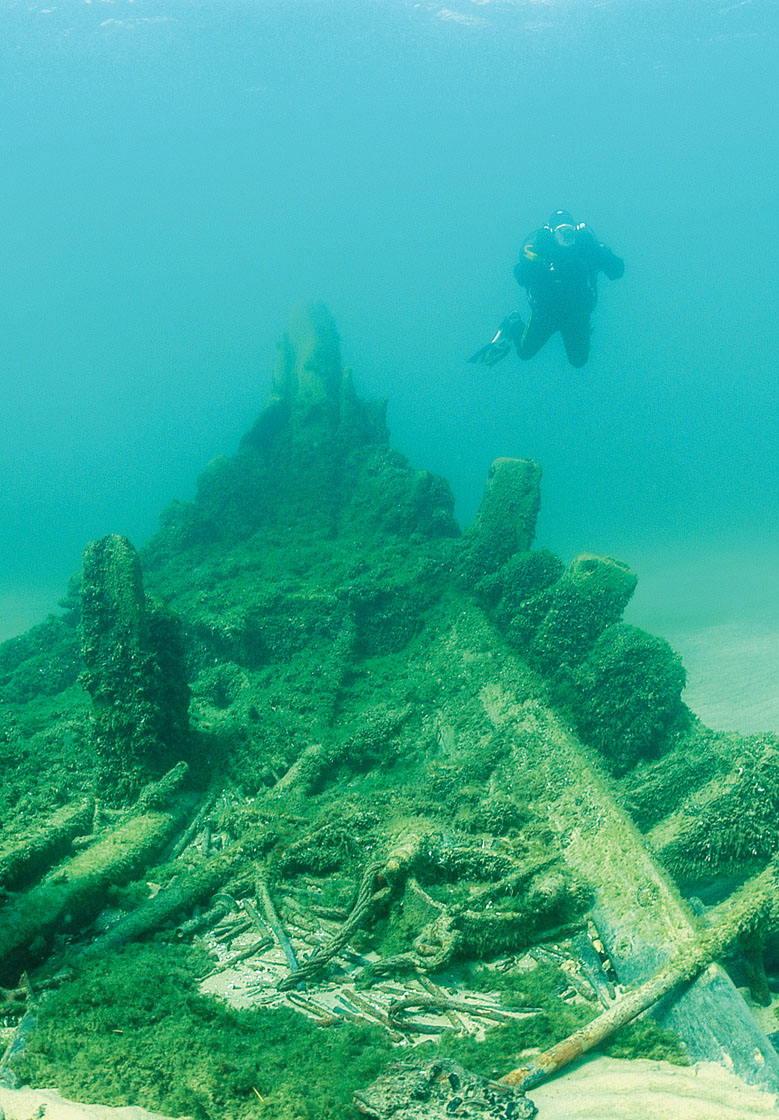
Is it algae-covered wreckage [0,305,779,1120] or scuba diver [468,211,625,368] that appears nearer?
algae-covered wreckage [0,305,779,1120]

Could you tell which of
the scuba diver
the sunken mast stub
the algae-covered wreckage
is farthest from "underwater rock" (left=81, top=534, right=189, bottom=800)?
the scuba diver

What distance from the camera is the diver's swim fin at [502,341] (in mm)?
16969

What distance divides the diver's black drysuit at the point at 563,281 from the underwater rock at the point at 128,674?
1259 centimetres

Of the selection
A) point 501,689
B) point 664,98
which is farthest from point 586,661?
point 664,98

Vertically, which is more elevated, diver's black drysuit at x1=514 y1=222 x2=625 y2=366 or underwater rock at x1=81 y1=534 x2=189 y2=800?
diver's black drysuit at x1=514 y1=222 x2=625 y2=366

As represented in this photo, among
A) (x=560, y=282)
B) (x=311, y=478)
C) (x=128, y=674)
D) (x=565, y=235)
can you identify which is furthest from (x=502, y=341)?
(x=128, y=674)

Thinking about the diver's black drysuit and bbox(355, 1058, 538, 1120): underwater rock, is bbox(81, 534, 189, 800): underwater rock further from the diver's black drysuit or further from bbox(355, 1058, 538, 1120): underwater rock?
the diver's black drysuit

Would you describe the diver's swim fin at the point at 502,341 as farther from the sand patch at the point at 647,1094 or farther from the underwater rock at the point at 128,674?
the sand patch at the point at 647,1094

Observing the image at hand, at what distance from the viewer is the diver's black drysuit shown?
50.1ft

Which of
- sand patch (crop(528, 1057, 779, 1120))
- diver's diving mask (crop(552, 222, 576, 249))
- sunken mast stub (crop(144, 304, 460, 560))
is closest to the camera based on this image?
sand patch (crop(528, 1057, 779, 1120))

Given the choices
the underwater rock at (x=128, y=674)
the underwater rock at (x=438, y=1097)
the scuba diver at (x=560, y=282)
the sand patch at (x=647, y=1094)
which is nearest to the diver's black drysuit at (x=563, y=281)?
the scuba diver at (x=560, y=282)

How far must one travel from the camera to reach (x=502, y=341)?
17406mm

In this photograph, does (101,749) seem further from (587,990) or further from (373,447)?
(373,447)

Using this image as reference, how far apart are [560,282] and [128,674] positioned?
545 inches
